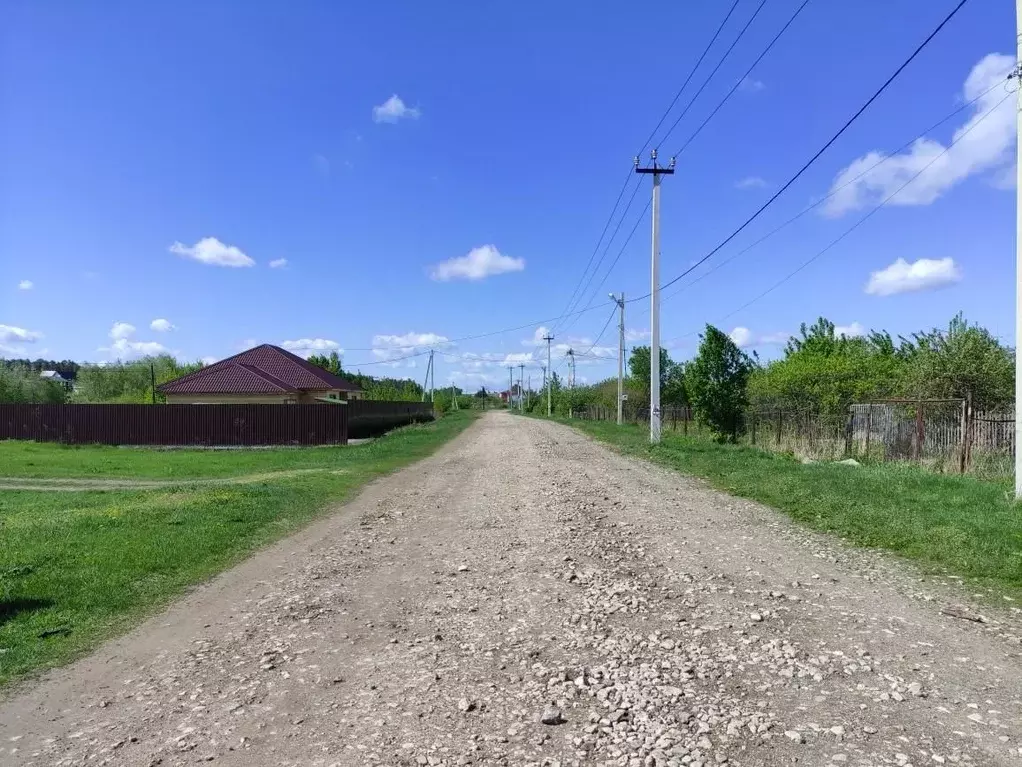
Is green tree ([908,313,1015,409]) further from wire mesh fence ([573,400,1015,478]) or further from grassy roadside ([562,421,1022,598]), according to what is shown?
grassy roadside ([562,421,1022,598])

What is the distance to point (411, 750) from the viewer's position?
11.0ft

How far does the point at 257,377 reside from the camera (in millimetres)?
38344

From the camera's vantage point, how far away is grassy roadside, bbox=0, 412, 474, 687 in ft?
18.0

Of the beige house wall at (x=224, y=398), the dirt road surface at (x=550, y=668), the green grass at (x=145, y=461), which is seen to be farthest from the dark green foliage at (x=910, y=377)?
the beige house wall at (x=224, y=398)

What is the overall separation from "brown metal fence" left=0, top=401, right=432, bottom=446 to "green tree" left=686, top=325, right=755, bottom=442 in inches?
564

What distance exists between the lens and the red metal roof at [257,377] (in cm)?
3738

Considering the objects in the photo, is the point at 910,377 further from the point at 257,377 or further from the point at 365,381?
the point at 365,381

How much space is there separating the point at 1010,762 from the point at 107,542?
8.83 metres

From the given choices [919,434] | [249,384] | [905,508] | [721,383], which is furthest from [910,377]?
[249,384]

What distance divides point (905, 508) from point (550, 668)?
285 inches

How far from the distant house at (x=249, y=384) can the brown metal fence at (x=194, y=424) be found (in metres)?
5.50

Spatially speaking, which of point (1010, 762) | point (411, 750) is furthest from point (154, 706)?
point (1010, 762)

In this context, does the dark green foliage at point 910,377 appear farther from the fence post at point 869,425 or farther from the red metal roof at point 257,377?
the red metal roof at point 257,377

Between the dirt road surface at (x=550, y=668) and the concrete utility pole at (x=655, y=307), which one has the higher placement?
the concrete utility pole at (x=655, y=307)
